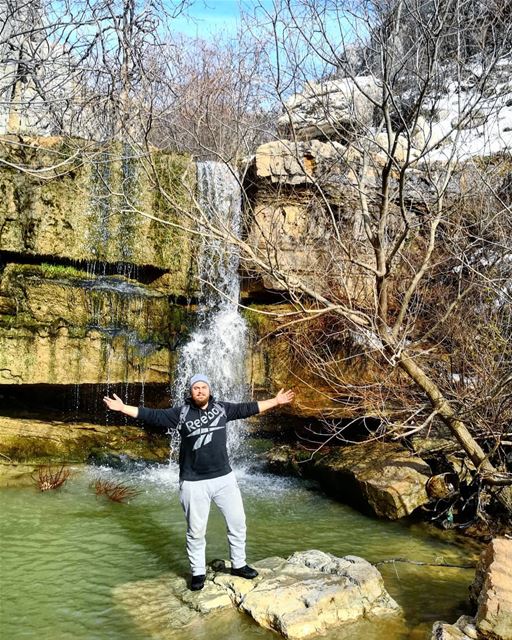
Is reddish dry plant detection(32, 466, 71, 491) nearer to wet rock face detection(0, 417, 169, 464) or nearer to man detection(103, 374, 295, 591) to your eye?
wet rock face detection(0, 417, 169, 464)

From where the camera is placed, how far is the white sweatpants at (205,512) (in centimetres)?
448

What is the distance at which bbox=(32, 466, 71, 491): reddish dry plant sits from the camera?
24.6 feet

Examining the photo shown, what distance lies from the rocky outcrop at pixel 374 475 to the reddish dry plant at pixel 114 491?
2505 mm

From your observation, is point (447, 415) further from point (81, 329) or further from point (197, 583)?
point (81, 329)

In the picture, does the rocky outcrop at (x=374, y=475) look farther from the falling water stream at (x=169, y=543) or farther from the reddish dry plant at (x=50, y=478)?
the reddish dry plant at (x=50, y=478)

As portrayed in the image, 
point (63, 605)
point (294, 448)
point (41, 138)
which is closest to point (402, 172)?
point (63, 605)

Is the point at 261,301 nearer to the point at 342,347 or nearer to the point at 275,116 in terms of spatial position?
the point at 342,347

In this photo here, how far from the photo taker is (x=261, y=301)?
32.3 feet

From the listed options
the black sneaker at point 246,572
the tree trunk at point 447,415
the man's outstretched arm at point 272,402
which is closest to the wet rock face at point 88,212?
the tree trunk at point 447,415

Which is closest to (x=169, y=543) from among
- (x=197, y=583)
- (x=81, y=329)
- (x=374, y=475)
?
(x=197, y=583)

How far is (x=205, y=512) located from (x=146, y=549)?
5.17 ft

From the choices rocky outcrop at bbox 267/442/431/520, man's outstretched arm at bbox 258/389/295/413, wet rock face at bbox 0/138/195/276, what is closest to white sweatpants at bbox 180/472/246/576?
man's outstretched arm at bbox 258/389/295/413

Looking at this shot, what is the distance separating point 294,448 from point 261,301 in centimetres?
255

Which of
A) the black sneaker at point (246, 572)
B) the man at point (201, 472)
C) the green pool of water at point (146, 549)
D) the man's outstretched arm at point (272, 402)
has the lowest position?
the green pool of water at point (146, 549)
